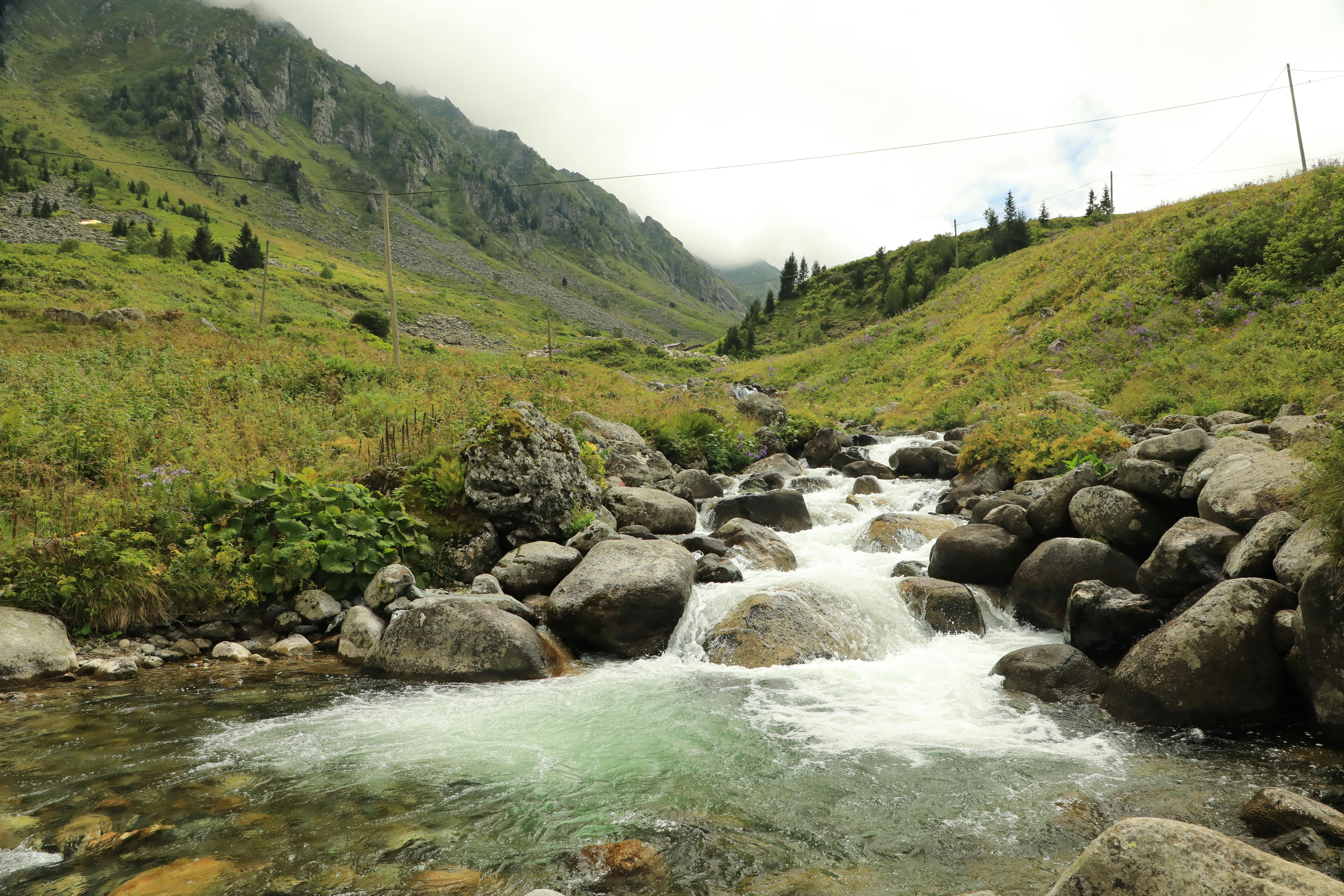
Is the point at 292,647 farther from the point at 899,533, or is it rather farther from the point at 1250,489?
the point at 1250,489

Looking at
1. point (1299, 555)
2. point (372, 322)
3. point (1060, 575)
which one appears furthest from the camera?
point (372, 322)

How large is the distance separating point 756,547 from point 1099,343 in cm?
2125

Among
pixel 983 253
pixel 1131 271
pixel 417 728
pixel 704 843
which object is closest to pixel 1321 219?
pixel 1131 271

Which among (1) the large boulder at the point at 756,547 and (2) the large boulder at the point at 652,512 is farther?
(2) the large boulder at the point at 652,512

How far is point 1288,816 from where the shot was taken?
13.9ft

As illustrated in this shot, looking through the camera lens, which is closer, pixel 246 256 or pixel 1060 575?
pixel 1060 575

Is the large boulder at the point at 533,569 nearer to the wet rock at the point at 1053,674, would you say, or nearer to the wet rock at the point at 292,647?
the wet rock at the point at 292,647

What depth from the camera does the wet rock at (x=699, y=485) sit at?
Result: 17953 mm

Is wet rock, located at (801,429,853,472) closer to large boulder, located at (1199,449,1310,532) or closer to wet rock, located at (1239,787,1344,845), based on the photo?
large boulder, located at (1199,449,1310,532)

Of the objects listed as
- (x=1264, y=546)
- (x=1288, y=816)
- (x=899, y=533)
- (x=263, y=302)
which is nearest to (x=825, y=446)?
(x=899, y=533)

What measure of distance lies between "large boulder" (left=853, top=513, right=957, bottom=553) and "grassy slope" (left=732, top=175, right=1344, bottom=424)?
333 inches

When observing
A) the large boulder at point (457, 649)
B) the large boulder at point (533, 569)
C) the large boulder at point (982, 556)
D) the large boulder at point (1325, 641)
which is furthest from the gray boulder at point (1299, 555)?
the large boulder at point (533, 569)

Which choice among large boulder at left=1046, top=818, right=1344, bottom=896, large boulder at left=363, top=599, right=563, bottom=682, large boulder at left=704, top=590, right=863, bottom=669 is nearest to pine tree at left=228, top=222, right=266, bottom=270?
large boulder at left=363, top=599, right=563, bottom=682

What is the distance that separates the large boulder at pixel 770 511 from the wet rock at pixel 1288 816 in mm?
10680
